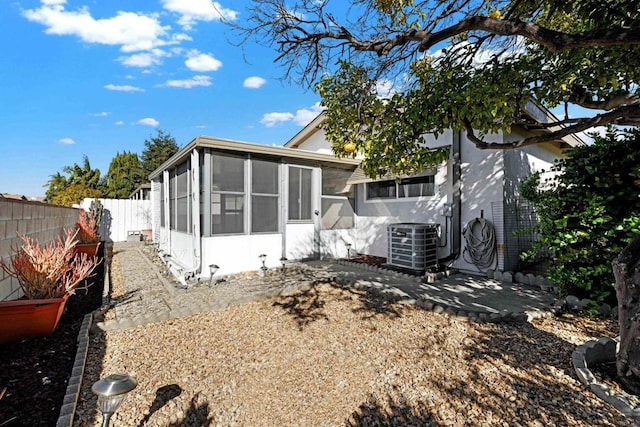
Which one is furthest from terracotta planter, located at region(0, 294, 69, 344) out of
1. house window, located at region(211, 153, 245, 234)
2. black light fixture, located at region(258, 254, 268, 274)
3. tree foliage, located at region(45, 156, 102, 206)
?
tree foliage, located at region(45, 156, 102, 206)

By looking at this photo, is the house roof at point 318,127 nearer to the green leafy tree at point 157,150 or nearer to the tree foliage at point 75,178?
the tree foliage at point 75,178

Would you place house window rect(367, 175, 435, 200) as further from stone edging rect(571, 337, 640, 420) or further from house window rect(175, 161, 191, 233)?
house window rect(175, 161, 191, 233)

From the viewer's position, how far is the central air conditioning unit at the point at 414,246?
760cm

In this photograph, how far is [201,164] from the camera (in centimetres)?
724

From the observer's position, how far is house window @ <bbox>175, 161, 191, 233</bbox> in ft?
27.6

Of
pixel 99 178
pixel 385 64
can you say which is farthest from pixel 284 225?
Answer: pixel 99 178

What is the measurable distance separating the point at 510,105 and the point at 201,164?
6.44m

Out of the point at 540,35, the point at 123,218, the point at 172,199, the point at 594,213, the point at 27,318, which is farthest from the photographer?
the point at 123,218

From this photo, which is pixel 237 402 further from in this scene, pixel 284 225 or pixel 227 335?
A: pixel 284 225

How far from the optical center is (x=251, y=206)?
25.9 feet

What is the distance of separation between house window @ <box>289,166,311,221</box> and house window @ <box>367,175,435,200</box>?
232 cm

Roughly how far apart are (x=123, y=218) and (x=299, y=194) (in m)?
13.2

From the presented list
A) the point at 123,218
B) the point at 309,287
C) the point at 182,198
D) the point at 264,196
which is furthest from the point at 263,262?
the point at 123,218

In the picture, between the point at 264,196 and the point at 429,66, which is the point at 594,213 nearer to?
the point at 429,66
